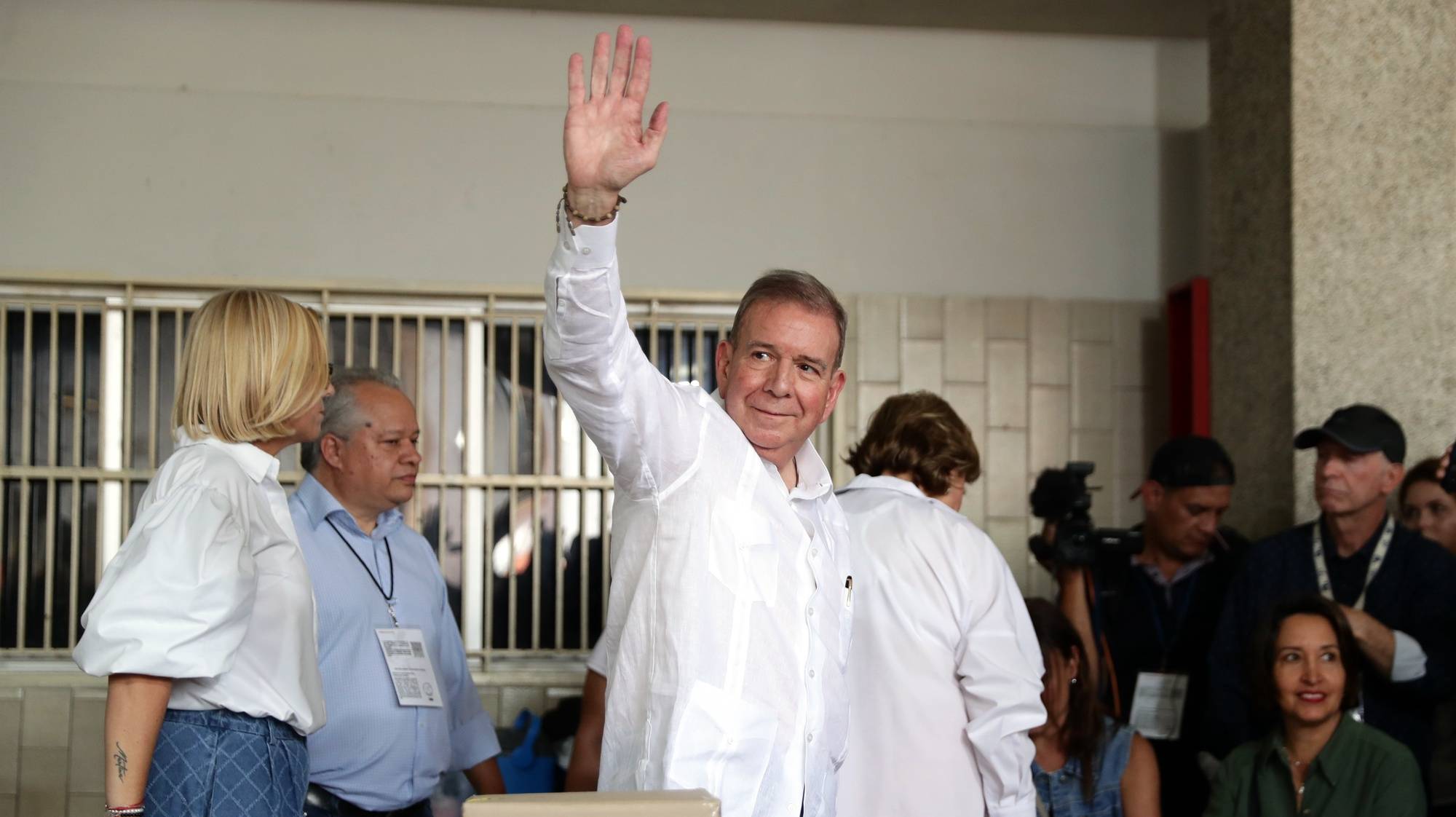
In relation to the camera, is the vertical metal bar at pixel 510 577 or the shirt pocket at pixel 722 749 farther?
the vertical metal bar at pixel 510 577

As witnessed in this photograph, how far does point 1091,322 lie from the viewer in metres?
4.70

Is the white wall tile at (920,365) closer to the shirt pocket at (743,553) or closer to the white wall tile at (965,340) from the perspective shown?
the white wall tile at (965,340)

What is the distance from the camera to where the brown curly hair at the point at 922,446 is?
8.50ft

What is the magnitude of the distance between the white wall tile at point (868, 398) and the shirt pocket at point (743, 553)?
289 cm

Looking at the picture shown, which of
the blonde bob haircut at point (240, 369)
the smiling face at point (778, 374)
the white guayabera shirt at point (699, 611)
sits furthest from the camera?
the blonde bob haircut at point (240, 369)

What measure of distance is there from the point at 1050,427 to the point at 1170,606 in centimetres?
128

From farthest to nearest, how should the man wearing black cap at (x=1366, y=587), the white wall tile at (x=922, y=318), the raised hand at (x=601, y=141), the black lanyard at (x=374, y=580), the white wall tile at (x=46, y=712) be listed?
1. the white wall tile at (x=922, y=318)
2. the white wall tile at (x=46, y=712)
3. the man wearing black cap at (x=1366, y=587)
4. the black lanyard at (x=374, y=580)
5. the raised hand at (x=601, y=141)

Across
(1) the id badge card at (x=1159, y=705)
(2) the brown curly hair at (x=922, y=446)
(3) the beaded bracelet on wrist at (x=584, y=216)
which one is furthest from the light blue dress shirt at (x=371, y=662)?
(1) the id badge card at (x=1159, y=705)

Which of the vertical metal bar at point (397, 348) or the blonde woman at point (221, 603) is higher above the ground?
the vertical metal bar at point (397, 348)

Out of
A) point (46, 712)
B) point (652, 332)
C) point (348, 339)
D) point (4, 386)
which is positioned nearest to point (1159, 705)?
point (652, 332)

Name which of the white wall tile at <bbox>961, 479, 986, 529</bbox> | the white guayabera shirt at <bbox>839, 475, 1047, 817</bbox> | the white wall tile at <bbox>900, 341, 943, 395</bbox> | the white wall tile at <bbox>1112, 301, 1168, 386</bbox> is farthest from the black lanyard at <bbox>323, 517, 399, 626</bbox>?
the white wall tile at <bbox>1112, 301, 1168, 386</bbox>

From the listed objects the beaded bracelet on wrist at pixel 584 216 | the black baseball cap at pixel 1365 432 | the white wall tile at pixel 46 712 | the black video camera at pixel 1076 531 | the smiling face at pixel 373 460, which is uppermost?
the beaded bracelet on wrist at pixel 584 216

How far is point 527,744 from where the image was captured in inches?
158

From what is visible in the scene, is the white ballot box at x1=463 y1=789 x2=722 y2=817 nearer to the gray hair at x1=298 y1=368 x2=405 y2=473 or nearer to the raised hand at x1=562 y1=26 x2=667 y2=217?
the raised hand at x1=562 y1=26 x2=667 y2=217
